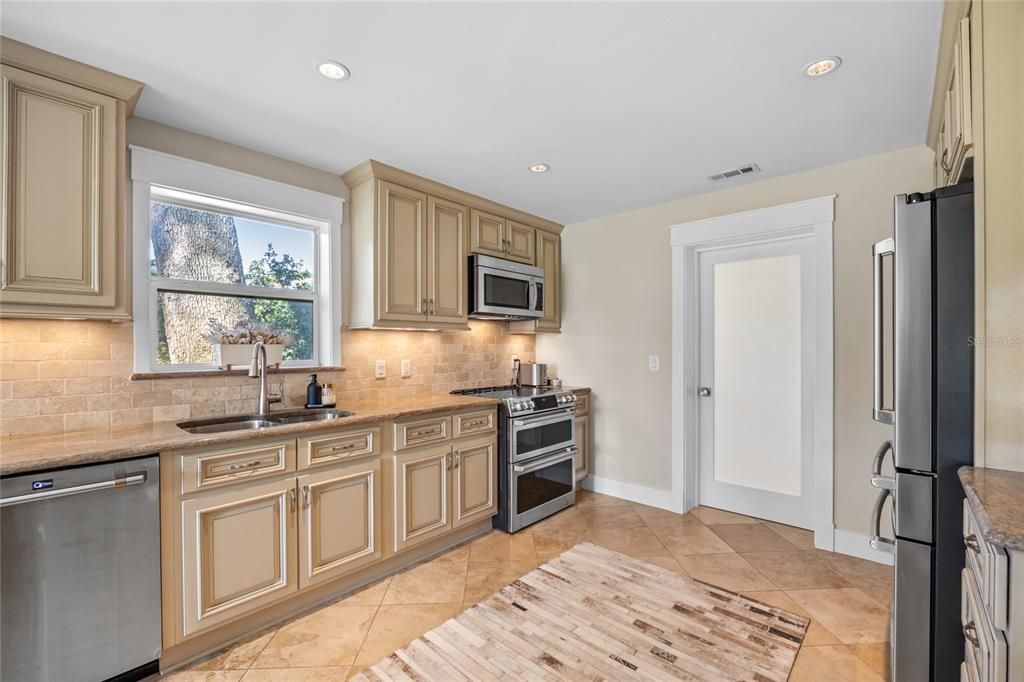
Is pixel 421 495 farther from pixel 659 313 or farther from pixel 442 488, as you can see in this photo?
pixel 659 313

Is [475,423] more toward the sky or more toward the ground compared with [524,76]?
more toward the ground

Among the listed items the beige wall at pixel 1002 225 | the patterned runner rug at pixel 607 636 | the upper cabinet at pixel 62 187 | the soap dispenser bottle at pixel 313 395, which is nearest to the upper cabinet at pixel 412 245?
the soap dispenser bottle at pixel 313 395

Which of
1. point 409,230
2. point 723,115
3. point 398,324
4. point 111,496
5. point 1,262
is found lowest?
point 111,496

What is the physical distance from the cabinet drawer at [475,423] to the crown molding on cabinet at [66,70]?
2.21 metres

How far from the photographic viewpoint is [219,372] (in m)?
2.51

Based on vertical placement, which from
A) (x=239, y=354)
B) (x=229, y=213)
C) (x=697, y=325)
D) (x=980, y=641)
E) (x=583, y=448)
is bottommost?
(x=583, y=448)

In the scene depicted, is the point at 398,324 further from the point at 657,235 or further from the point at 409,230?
the point at 657,235

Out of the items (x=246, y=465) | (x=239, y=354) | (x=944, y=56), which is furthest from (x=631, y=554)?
(x=944, y=56)

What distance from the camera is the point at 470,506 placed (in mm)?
3049

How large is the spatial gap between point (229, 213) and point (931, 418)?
3298 millimetres

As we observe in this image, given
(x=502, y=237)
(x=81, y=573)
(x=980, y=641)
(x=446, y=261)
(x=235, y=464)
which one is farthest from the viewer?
(x=502, y=237)

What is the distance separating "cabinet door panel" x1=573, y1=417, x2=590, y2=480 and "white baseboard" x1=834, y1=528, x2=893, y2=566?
1791mm

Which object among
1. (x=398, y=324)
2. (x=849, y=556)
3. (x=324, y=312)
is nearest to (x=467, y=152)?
(x=398, y=324)

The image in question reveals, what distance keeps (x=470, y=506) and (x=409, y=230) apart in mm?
1840
